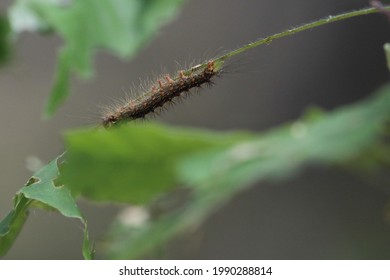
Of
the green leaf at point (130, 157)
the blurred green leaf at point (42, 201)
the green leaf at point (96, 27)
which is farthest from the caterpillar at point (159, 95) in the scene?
the green leaf at point (130, 157)

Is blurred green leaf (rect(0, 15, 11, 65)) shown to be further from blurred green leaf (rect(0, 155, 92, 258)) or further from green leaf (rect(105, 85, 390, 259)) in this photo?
green leaf (rect(105, 85, 390, 259))

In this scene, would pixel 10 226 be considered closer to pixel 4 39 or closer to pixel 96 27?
pixel 96 27

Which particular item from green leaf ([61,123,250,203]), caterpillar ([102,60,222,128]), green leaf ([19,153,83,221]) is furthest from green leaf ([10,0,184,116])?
green leaf ([61,123,250,203])

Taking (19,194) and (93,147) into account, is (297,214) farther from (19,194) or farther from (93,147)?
(93,147)

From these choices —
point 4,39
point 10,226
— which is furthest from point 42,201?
point 4,39

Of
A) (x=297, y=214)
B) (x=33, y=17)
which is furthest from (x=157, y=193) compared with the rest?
(x=297, y=214)

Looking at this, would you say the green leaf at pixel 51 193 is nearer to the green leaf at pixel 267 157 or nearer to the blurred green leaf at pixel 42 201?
the blurred green leaf at pixel 42 201
